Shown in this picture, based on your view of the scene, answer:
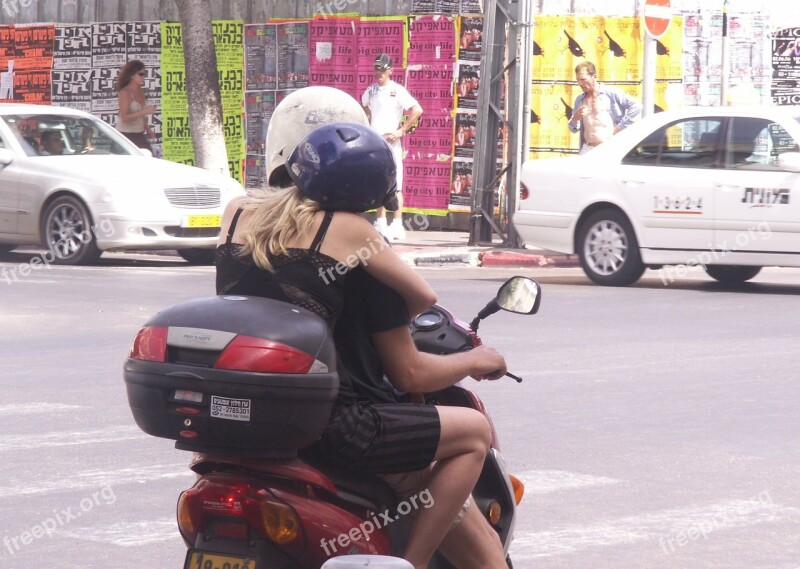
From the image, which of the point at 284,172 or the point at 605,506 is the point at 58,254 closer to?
the point at 605,506

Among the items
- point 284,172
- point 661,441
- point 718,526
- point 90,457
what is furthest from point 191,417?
point 661,441

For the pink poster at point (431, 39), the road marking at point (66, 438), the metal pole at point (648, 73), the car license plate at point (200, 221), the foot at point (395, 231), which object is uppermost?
the pink poster at point (431, 39)

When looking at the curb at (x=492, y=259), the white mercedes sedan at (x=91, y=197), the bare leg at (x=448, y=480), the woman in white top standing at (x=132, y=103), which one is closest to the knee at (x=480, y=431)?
the bare leg at (x=448, y=480)

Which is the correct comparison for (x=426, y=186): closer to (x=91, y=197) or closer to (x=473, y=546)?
(x=91, y=197)

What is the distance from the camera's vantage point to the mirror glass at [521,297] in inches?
167

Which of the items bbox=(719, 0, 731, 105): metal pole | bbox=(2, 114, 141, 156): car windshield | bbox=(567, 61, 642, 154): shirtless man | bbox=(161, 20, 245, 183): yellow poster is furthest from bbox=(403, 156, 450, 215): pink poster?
bbox=(2, 114, 141, 156): car windshield

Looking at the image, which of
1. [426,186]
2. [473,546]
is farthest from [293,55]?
[473,546]

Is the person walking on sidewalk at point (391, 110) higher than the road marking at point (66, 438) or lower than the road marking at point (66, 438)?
higher

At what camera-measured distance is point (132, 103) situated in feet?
69.6

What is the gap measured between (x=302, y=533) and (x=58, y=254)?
14019mm

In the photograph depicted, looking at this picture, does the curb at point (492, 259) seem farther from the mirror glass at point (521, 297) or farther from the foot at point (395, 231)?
the mirror glass at point (521, 297)

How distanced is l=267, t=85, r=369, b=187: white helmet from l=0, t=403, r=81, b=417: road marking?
4611 millimetres

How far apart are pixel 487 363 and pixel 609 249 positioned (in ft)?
36.7

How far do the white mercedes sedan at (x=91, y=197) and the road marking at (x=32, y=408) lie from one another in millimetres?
7953
